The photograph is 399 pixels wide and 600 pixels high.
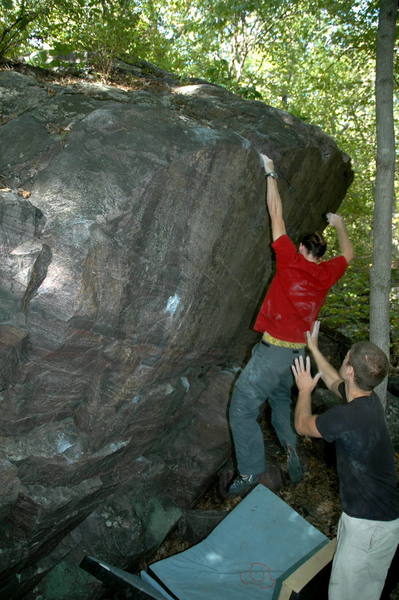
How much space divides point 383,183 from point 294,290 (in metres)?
2.30

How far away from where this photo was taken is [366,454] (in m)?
3.26

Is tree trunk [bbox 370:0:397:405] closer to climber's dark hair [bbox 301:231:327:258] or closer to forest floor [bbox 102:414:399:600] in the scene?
forest floor [bbox 102:414:399:600]

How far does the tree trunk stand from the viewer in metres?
5.91

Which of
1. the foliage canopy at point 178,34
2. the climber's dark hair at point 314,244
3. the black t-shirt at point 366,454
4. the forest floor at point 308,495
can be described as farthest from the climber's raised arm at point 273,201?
the forest floor at point 308,495

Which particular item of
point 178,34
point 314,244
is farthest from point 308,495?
point 178,34

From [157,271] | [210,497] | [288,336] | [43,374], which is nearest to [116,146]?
[157,271]

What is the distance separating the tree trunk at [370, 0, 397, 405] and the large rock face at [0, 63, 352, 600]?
1.31 m

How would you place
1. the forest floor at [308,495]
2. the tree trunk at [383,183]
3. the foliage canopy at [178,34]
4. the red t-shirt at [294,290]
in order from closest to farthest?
the red t-shirt at [294,290] → the forest floor at [308,495] → the tree trunk at [383,183] → the foliage canopy at [178,34]

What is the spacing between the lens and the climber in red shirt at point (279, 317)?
4.79 meters

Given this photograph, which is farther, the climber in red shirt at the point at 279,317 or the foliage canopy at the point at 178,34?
the foliage canopy at the point at 178,34

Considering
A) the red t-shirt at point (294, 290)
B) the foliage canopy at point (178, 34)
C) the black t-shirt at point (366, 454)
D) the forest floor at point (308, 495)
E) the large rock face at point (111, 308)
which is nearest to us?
the black t-shirt at point (366, 454)

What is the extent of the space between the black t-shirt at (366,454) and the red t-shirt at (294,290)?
158 centimetres

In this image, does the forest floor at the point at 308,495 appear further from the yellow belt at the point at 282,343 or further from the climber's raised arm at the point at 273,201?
the climber's raised arm at the point at 273,201

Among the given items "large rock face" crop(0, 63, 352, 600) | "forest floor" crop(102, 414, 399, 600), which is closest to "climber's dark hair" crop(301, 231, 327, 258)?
"large rock face" crop(0, 63, 352, 600)
